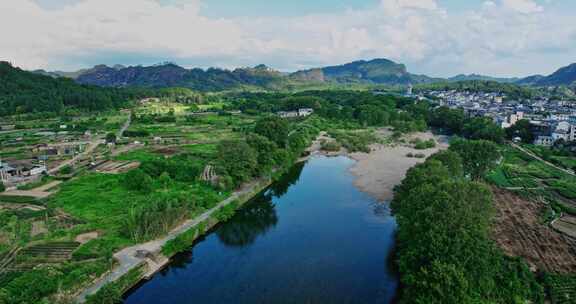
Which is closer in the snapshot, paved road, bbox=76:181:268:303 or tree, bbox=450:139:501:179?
paved road, bbox=76:181:268:303

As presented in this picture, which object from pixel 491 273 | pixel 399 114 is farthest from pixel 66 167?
pixel 399 114

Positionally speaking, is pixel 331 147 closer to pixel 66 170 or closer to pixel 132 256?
pixel 66 170

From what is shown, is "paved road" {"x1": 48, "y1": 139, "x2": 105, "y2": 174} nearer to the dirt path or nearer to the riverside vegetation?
the riverside vegetation

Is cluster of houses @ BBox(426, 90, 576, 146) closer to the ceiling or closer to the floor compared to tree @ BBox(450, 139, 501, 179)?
closer to the ceiling

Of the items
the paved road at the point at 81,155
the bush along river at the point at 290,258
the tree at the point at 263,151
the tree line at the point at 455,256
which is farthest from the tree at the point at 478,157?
the paved road at the point at 81,155

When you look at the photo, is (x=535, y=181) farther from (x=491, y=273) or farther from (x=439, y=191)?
(x=491, y=273)

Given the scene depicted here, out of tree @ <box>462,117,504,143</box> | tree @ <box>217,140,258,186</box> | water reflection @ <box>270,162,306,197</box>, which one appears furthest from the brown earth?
tree @ <box>462,117,504,143</box>
